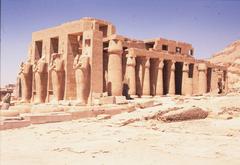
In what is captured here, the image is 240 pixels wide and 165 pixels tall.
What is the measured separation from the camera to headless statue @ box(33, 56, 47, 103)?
24188mm

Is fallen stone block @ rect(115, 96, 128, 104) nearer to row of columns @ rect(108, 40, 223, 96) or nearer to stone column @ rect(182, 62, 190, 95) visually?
row of columns @ rect(108, 40, 223, 96)

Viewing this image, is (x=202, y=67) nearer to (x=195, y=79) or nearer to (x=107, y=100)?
(x=195, y=79)

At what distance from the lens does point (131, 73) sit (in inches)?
888

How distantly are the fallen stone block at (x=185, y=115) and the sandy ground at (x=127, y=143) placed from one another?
13.1 inches

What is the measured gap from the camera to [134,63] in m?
22.7

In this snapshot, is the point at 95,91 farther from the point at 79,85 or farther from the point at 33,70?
the point at 33,70

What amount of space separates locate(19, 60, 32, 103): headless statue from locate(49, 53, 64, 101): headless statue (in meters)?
4.18

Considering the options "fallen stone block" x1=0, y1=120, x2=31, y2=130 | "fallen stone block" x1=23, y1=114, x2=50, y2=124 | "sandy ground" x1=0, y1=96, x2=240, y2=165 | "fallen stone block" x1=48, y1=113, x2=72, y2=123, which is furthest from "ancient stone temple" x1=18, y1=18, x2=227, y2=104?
"sandy ground" x1=0, y1=96, x2=240, y2=165

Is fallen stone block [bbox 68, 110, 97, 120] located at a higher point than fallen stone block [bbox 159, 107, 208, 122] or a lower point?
lower

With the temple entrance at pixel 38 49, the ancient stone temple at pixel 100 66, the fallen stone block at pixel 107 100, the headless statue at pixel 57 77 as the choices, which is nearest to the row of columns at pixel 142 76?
the ancient stone temple at pixel 100 66

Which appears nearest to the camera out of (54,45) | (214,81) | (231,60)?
(54,45)

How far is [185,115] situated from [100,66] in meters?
8.80

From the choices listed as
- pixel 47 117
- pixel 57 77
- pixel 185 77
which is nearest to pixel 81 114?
pixel 47 117

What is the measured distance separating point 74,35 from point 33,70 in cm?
482
